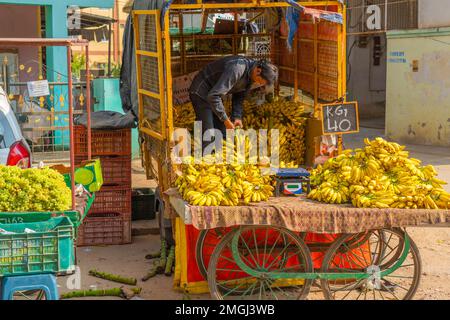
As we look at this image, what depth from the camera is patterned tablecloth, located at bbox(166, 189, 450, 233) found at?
597cm

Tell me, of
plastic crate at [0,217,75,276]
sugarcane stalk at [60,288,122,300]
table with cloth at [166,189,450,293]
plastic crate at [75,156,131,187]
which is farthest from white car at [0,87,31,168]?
plastic crate at [0,217,75,276]

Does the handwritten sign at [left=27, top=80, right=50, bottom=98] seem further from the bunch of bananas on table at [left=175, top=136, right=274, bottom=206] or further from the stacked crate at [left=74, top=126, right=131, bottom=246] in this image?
the bunch of bananas on table at [left=175, top=136, right=274, bottom=206]

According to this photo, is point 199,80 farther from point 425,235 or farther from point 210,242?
point 425,235

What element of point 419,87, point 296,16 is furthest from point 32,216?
point 419,87

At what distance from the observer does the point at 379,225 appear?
601cm

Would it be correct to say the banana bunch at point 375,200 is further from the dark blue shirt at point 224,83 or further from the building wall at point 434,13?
the building wall at point 434,13

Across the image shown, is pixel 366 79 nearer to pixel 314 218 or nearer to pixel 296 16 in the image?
pixel 296 16

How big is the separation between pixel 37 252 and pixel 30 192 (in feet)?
2.62

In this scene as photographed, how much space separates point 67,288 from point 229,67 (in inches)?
111

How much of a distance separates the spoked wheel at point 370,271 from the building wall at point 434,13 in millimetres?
9815

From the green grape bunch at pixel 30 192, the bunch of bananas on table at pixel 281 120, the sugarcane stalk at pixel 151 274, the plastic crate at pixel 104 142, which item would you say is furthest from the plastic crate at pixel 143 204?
the green grape bunch at pixel 30 192

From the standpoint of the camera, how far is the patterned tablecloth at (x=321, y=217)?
5.97 metres

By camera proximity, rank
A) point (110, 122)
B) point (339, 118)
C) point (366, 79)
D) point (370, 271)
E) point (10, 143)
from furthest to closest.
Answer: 1. point (366, 79)
2. point (110, 122)
3. point (339, 118)
4. point (10, 143)
5. point (370, 271)

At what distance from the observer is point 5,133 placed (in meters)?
7.22
